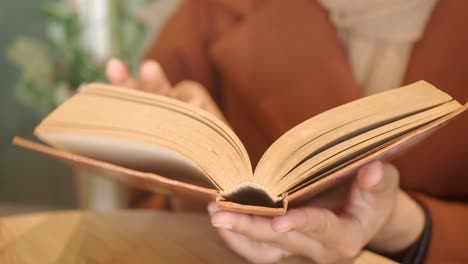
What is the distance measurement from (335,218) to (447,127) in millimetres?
289

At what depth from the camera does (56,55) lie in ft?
4.72

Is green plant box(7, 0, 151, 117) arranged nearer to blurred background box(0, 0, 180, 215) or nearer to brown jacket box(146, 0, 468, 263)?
blurred background box(0, 0, 180, 215)

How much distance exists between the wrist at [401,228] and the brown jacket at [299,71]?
3 cm

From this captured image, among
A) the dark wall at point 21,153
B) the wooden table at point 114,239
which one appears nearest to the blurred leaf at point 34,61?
the dark wall at point 21,153

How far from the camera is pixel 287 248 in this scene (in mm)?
478

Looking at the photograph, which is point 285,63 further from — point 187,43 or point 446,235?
point 446,235

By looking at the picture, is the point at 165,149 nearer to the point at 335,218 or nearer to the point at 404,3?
the point at 335,218

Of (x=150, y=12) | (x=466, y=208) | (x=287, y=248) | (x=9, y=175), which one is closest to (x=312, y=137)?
(x=287, y=248)

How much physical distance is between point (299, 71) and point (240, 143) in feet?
1.22

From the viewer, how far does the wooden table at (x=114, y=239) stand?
1.68 ft

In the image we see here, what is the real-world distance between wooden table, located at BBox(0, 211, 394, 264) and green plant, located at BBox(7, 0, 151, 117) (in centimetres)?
69

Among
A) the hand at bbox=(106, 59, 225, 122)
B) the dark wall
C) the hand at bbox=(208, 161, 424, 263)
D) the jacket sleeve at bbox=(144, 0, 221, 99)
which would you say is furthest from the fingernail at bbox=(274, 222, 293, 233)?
the dark wall

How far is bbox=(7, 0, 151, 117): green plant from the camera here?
1.24 m

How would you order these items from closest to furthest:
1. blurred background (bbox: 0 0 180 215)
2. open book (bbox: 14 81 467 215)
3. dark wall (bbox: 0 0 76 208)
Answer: open book (bbox: 14 81 467 215) → blurred background (bbox: 0 0 180 215) → dark wall (bbox: 0 0 76 208)
